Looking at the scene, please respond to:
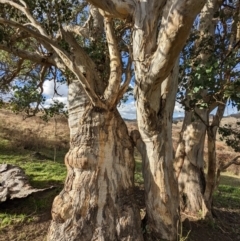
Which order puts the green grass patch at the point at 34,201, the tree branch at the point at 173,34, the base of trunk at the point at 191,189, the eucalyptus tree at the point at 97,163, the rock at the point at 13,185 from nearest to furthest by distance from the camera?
the tree branch at the point at 173,34 < the eucalyptus tree at the point at 97,163 < the green grass patch at the point at 34,201 < the rock at the point at 13,185 < the base of trunk at the point at 191,189

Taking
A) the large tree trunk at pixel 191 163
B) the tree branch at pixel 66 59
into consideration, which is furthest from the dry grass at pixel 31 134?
the tree branch at pixel 66 59

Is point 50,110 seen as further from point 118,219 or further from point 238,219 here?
point 238,219

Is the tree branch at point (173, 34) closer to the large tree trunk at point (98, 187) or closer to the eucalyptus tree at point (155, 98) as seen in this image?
the eucalyptus tree at point (155, 98)

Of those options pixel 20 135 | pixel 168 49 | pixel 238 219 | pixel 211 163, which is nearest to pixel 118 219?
pixel 211 163

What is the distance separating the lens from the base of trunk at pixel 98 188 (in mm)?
4613

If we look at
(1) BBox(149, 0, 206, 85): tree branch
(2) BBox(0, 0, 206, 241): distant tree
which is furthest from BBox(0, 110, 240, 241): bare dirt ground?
(1) BBox(149, 0, 206, 85): tree branch

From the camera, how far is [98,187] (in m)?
4.84

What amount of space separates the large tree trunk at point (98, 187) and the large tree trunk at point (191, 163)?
208 cm

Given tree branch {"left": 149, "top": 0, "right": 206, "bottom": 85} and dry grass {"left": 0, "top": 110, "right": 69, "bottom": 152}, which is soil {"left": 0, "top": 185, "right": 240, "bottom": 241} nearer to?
tree branch {"left": 149, "top": 0, "right": 206, "bottom": 85}

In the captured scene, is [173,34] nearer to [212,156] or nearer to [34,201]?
[212,156]

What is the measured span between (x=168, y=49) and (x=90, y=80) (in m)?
1.94

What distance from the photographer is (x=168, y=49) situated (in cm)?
353

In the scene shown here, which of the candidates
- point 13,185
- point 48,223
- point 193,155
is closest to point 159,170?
point 193,155

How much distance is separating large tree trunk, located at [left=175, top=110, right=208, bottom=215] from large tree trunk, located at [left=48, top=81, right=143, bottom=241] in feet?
6.81
